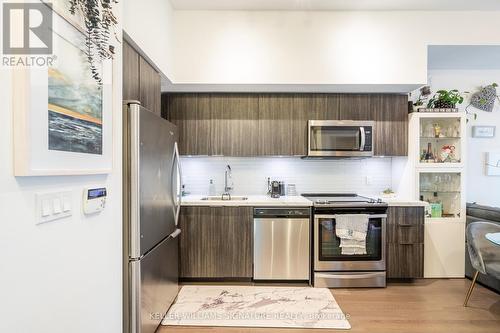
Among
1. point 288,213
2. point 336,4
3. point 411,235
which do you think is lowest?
point 411,235

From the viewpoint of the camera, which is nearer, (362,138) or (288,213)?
(288,213)

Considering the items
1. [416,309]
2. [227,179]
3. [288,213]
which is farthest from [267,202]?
[416,309]

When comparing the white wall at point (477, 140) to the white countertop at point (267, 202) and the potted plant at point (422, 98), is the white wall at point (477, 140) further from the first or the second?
the white countertop at point (267, 202)

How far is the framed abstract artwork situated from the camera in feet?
3.24

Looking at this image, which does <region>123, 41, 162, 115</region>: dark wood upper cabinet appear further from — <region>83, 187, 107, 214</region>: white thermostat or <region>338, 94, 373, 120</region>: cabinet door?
<region>338, 94, 373, 120</region>: cabinet door

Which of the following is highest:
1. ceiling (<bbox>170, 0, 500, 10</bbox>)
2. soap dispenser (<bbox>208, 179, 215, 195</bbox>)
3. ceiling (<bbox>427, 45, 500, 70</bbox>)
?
ceiling (<bbox>170, 0, 500, 10</bbox>)

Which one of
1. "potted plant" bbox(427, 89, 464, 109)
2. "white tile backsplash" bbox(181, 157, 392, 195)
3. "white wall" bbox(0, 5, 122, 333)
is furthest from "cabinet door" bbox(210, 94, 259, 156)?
"potted plant" bbox(427, 89, 464, 109)

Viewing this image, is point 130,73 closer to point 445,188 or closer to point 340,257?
point 340,257

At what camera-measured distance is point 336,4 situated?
9.63ft

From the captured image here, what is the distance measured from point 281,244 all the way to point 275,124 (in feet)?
4.63

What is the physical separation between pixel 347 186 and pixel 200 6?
110 inches

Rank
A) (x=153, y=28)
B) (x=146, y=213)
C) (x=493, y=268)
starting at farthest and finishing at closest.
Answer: (x=493, y=268) < (x=153, y=28) < (x=146, y=213)

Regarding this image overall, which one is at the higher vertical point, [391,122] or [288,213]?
[391,122]

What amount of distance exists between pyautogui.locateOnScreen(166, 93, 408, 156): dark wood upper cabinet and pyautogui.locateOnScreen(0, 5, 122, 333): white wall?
177 centimetres
